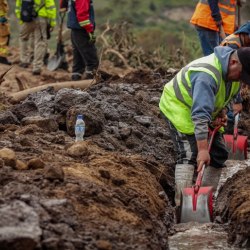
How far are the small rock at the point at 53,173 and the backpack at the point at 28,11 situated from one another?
9628 mm

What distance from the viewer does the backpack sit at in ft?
49.0

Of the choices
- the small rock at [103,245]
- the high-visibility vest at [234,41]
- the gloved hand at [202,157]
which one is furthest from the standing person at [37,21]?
the small rock at [103,245]

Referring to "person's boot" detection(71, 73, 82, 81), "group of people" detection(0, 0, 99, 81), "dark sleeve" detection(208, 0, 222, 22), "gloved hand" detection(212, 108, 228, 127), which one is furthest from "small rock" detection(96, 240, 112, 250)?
"person's boot" detection(71, 73, 82, 81)

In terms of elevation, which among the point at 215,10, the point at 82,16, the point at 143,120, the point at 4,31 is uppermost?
the point at 215,10

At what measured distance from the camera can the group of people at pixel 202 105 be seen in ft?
21.2

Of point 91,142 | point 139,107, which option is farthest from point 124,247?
point 139,107

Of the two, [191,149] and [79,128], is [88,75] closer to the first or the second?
[79,128]

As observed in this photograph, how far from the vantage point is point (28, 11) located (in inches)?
591

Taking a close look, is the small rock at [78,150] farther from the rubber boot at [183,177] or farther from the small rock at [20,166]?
the small rock at [20,166]

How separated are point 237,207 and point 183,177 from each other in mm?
980

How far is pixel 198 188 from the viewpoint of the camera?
677cm

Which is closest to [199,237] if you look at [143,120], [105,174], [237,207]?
[237,207]

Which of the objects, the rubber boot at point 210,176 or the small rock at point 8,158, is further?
the rubber boot at point 210,176

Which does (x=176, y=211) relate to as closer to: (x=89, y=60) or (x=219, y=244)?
(x=219, y=244)
